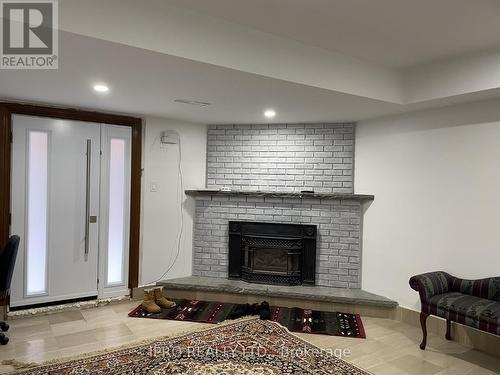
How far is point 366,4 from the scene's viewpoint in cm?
214

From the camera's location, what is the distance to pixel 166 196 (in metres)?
4.52

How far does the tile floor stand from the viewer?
2.81m

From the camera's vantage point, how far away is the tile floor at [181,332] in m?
2.81

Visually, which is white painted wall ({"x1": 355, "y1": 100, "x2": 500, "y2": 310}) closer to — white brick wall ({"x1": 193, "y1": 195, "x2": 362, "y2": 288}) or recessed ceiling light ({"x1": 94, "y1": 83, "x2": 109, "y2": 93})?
white brick wall ({"x1": 193, "y1": 195, "x2": 362, "y2": 288})

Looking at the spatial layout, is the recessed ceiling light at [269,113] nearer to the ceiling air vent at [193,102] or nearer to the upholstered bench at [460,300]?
the ceiling air vent at [193,102]

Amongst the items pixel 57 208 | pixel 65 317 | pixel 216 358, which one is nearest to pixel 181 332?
pixel 216 358

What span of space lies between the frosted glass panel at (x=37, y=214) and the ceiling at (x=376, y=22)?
2466 mm

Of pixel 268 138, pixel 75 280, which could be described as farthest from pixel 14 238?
pixel 268 138

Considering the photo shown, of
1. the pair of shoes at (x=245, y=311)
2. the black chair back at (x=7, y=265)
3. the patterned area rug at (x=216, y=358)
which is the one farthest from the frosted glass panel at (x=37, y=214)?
the pair of shoes at (x=245, y=311)

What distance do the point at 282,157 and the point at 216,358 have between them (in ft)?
8.69

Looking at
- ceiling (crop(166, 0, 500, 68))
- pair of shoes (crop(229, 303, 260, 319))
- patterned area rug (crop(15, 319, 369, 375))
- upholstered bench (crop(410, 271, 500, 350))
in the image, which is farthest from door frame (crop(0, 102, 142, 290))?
upholstered bench (crop(410, 271, 500, 350))

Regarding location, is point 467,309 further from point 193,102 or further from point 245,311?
point 193,102

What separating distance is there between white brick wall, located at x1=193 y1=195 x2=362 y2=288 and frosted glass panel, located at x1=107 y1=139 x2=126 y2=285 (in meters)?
0.96

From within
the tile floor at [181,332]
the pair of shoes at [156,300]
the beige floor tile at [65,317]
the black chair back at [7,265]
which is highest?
the black chair back at [7,265]
